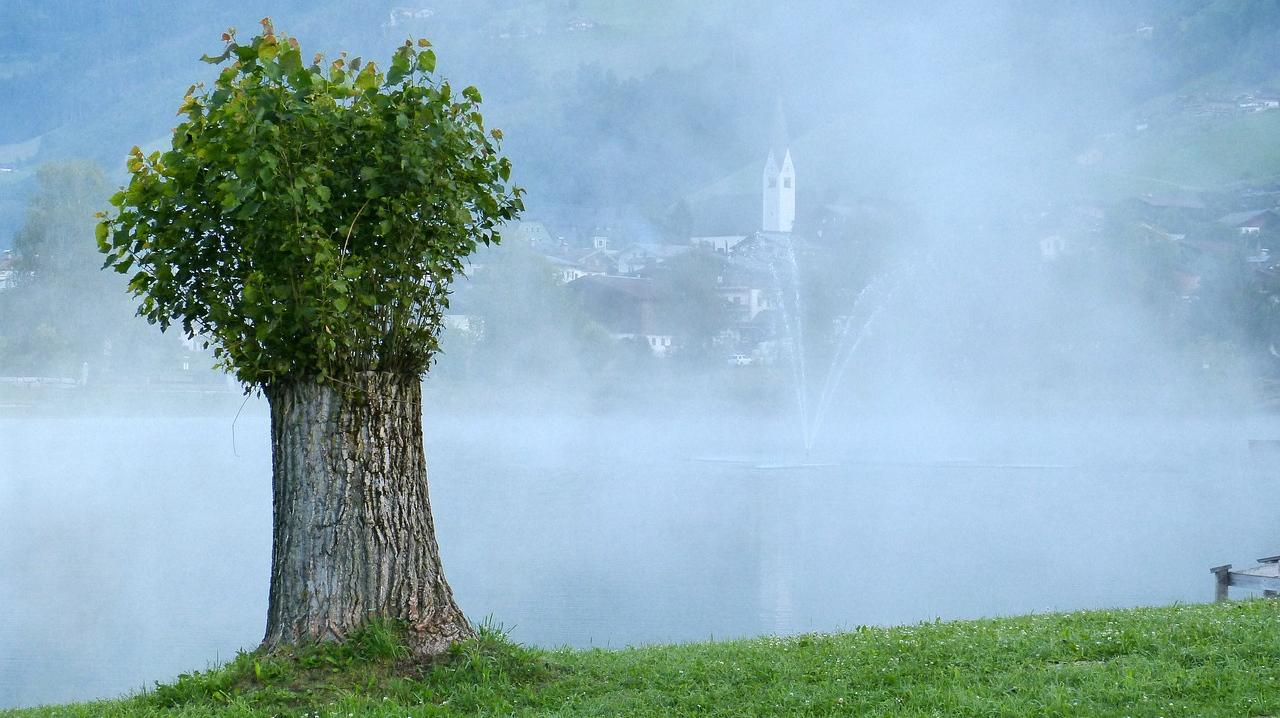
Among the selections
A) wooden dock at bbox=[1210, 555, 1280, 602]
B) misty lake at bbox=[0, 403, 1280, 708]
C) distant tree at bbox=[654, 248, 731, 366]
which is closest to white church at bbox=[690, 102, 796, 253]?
distant tree at bbox=[654, 248, 731, 366]

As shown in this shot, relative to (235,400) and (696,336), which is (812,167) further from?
(235,400)

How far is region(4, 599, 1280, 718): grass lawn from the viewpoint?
211 inches

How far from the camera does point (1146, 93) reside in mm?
126688

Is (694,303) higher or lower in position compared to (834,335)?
higher

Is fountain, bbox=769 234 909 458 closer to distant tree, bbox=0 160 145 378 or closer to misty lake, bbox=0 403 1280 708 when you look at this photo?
misty lake, bbox=0 403 1280 708

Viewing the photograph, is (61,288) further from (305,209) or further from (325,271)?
(325,271)

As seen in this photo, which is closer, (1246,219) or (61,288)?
(61,288)

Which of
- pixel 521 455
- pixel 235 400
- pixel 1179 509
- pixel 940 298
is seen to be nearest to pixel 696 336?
pixel 940 298

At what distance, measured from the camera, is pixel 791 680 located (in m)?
5.95

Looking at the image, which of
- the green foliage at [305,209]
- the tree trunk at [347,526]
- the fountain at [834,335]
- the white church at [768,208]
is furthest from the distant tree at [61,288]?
the white church at [768,208]

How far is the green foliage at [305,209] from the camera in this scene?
6016 mm

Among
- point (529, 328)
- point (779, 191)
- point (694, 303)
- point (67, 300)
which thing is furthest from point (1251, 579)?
point (779, 191)

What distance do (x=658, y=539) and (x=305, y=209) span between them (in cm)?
1673

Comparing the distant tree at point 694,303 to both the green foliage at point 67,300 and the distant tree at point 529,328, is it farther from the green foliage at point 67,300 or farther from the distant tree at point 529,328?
the green foliage at point 67,300
